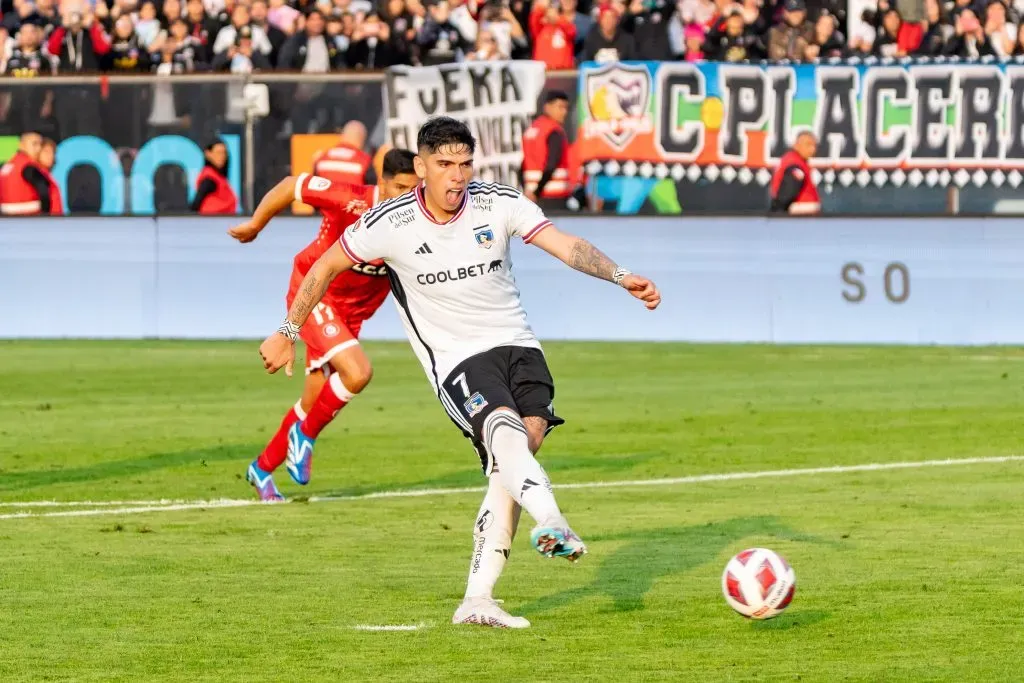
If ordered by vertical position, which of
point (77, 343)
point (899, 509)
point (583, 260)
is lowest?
point (77, 343)

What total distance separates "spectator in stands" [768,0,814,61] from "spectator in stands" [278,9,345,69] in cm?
559

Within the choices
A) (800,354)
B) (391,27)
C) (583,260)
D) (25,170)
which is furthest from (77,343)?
(583,260)

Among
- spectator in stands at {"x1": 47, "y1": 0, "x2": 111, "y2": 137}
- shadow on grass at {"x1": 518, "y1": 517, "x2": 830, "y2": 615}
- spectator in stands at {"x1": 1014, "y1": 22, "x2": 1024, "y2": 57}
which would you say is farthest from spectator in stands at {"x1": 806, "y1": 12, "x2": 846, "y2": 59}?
shadow on grass at {"x1": 518, "y1": 517, "x2": 830, "y2": 615}

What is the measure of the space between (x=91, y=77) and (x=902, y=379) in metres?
11.1

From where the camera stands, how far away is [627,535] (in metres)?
10.7

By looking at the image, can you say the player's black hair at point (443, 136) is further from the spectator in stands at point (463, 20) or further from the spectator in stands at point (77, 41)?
the spectator in stands at point (463, 20)

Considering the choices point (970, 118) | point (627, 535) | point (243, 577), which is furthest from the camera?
point (970, 118)

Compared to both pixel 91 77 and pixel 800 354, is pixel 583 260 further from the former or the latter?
pixel 91 77

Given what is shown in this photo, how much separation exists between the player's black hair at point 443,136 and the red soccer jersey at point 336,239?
11.7 ft

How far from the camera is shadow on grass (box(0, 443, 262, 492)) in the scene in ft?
42.8

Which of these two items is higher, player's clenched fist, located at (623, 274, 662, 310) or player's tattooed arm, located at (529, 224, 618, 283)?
player's tattooed arm, located at (529, 224, 618, 283)

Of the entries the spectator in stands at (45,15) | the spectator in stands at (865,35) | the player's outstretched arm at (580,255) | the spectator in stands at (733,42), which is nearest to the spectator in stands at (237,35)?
the spectator in stands at (45,15)

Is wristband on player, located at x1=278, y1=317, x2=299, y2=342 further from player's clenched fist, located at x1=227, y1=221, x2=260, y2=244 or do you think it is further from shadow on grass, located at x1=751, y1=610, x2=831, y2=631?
player's clenched fist, located at x1=227, y1=221, x2=260, y2=244

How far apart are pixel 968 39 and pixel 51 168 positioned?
11305 mm
